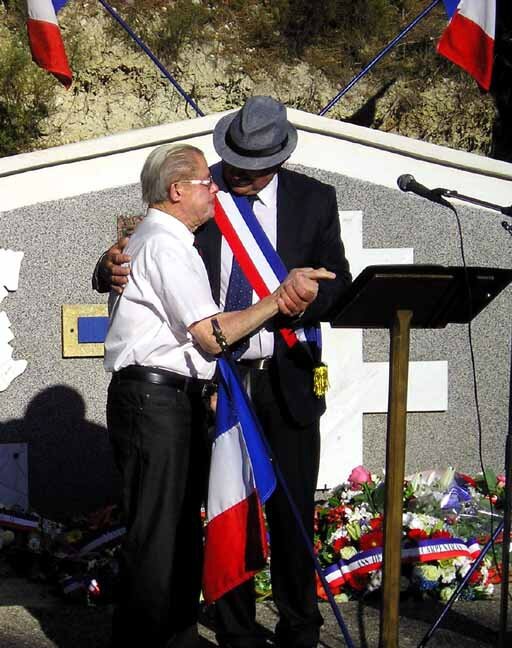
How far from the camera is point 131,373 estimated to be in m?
3.59

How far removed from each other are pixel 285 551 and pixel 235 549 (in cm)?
46

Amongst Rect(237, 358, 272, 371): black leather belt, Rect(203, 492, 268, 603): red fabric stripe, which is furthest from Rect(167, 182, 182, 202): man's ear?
Rect(203, 492, 268, 603): red fabric stripe

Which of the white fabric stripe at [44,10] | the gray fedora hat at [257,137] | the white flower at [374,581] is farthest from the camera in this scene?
the white fabric stripe at [44,10]

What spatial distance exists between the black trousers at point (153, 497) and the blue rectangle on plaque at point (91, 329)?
7.13 ft

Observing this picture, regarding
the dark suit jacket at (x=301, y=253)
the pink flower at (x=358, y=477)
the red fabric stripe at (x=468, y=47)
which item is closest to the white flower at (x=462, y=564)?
the pink flower at (x=358, y=477)

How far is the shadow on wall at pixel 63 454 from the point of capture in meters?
5.88

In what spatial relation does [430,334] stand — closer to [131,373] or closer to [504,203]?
[504,203]

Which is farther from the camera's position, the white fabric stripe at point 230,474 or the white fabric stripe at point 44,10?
the white fabric stripe at point 44,10

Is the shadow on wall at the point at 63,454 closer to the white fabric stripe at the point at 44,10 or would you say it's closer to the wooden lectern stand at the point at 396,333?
the white fabric stripe at the point at 44,10

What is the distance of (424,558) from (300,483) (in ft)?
4.24

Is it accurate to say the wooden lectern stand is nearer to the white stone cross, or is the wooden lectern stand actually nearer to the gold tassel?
the gold tassel

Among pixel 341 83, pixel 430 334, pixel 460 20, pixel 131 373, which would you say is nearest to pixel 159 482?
pixel 131 373

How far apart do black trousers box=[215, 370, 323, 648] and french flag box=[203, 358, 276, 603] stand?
389 mm

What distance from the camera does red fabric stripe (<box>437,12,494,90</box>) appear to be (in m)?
6.86
